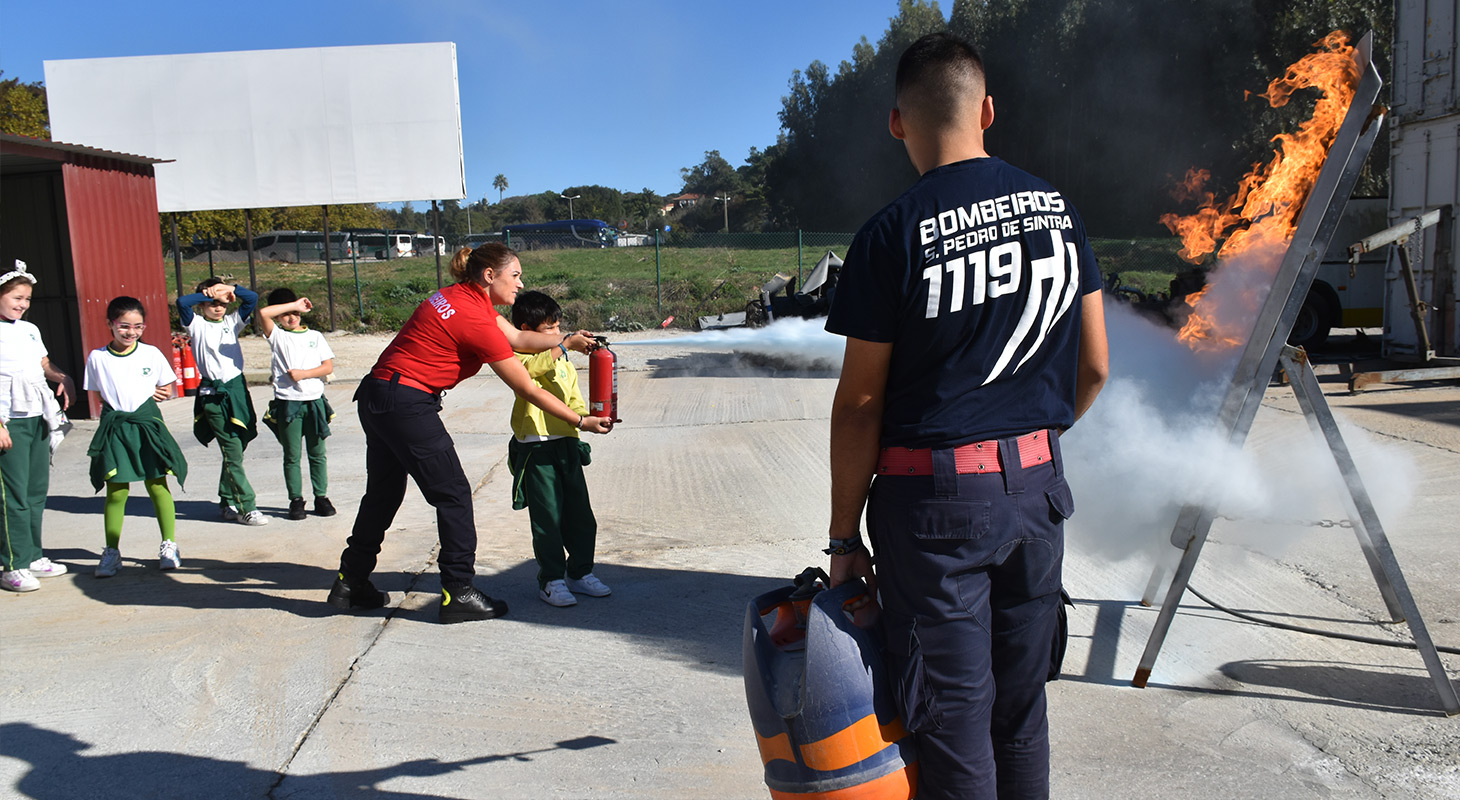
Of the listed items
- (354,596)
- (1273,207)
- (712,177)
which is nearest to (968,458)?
(354,596)

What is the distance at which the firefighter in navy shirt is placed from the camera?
1901 mm

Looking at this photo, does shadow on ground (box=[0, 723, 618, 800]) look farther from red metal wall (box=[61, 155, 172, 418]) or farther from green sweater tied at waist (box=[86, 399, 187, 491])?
red metal wall (box=[61, 155, 172, 418])

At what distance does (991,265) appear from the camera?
1.91 metres

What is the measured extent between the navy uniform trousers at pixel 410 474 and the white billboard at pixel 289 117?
15.6 meters

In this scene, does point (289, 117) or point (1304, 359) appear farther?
point (289, 117)

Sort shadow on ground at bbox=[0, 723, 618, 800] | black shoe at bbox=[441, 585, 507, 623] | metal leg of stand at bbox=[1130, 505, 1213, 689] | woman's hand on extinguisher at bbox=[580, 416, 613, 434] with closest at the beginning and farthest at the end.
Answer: shadow on ground at bbox=[0, 723, 618, 800], metal leg of stand at bbox=[1130, 505, 1213, 689], black shoe at bbox=[441, 585, 507, 623], woman's hand on extinguisher at bbox=[580, 416, 613, 434]

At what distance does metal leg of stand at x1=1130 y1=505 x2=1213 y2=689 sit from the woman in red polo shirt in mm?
2530

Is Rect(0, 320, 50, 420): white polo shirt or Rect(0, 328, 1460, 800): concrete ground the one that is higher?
Rect(0, 320, 50, 420): white polo shirt

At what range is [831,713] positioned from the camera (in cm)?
192

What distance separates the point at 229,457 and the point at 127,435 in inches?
42.2

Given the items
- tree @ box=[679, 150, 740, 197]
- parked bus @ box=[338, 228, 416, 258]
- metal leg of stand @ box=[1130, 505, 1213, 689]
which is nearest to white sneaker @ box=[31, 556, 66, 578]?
metal leg of stand @ box=[1130, 505, 1213, 689]

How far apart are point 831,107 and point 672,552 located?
5228 centimetres

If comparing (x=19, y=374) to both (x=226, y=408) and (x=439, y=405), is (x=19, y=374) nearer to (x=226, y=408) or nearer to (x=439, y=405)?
(x=226, y=408)

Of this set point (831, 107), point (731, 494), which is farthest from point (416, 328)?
point (831, 107)
